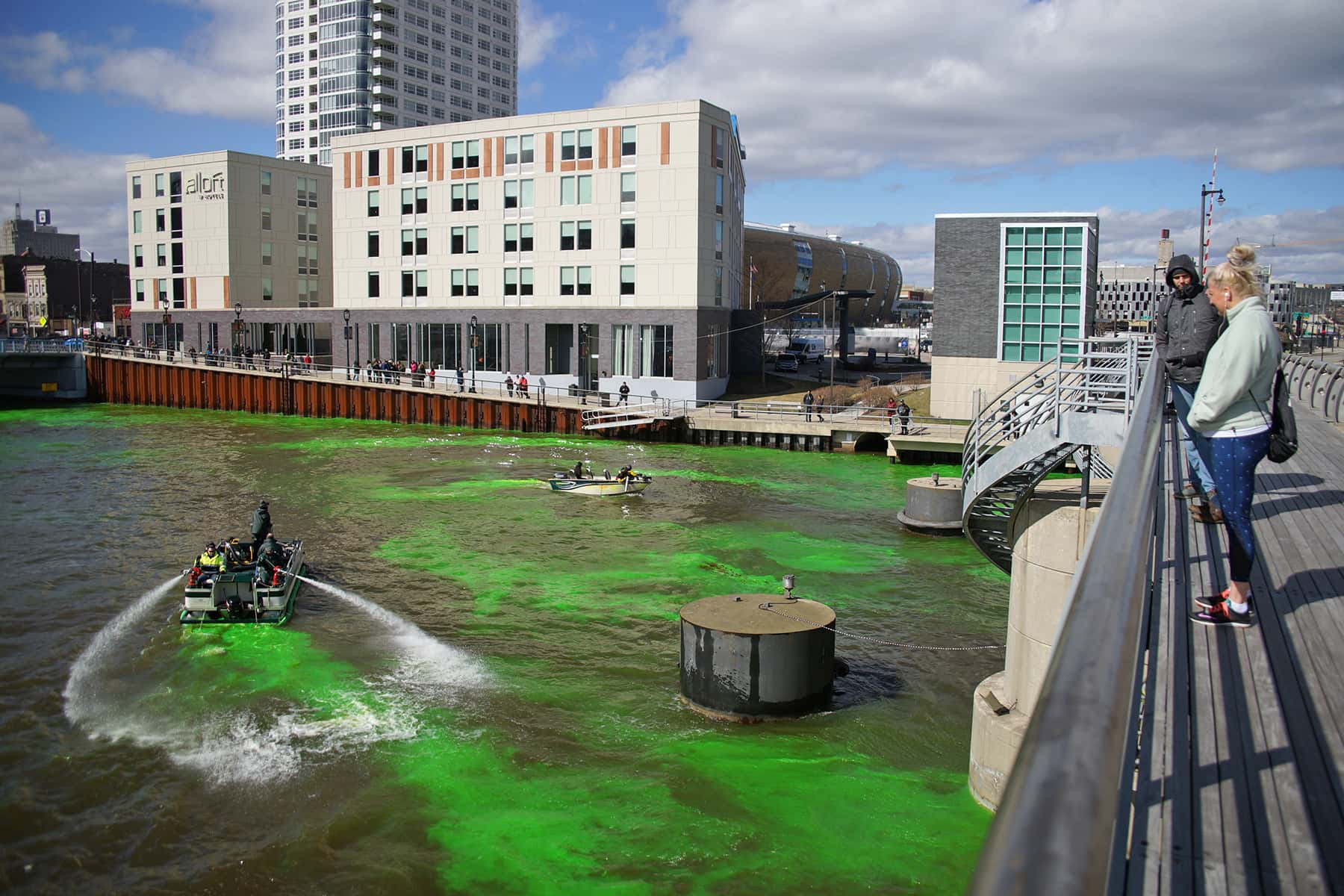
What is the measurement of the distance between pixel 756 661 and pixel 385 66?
146384mm

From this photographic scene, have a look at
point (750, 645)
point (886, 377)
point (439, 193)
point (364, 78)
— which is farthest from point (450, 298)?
point (364, 78)

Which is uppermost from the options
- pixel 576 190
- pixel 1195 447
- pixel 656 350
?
pixel 576 190

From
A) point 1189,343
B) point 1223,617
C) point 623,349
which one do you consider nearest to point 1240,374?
point 1223,617

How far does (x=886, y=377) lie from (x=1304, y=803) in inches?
2933

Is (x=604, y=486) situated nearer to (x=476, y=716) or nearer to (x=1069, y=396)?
(x=476, y=716)

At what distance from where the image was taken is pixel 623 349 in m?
65.8

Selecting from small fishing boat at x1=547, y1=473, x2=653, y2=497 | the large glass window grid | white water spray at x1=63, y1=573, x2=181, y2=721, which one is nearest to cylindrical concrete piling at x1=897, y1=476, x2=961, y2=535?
small fishing boat at x1=547, y1=473, x2=653, y2=497

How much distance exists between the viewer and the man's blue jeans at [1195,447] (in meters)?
6.87

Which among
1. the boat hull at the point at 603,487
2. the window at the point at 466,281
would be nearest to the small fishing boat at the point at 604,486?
the boat hull at the point at 603,487

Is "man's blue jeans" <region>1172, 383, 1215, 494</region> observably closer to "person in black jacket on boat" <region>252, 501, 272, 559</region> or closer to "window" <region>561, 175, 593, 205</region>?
"person in black jacket on boat" <region>252, 501, 272, 559</region>

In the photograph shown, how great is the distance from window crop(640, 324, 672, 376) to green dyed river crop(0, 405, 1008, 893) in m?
28.8

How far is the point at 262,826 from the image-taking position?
14164 millimetres

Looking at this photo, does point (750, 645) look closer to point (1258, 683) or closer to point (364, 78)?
point (1258, 683)

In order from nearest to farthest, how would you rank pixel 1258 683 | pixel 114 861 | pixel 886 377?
pixel 1258 683
pixel 114 861
pixel 886 377
